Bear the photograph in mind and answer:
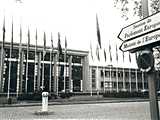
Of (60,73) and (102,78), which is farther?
(102,78)

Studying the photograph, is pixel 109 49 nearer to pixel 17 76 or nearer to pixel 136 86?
pixel 17 76

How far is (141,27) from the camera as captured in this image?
11.5ft

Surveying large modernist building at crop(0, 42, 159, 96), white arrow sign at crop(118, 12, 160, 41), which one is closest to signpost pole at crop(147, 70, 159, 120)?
white arrow sign at crop(118, 12, 160, 41)

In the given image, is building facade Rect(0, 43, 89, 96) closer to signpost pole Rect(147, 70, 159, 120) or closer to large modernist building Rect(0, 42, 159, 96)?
large modernist building Rect(0, 42, 159, 96)

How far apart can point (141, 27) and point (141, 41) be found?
218 millimetres

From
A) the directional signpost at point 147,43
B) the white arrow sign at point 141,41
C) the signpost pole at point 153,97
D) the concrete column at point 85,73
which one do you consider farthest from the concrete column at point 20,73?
the signpost pole at point 153,97

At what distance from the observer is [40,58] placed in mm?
51281

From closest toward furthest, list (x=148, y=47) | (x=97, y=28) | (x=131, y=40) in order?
(x=148, y=47) < (x=131, y=40) < (x=97, y=28)

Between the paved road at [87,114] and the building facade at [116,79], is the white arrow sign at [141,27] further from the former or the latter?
the building facade at [116,79]

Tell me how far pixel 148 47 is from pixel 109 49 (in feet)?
149

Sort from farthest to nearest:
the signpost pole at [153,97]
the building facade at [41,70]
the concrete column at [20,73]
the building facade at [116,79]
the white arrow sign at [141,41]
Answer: the building facade at [116,79] < the building facade at [41,70] < the concrete column at [20,73] < the white arrow sign at [141,41] < the signpost pole at [153,97]

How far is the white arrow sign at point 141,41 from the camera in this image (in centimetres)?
322

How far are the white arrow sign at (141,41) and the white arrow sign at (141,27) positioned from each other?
6 centimetres

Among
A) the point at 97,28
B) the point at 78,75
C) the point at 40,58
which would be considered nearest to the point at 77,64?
the point at 78,75
